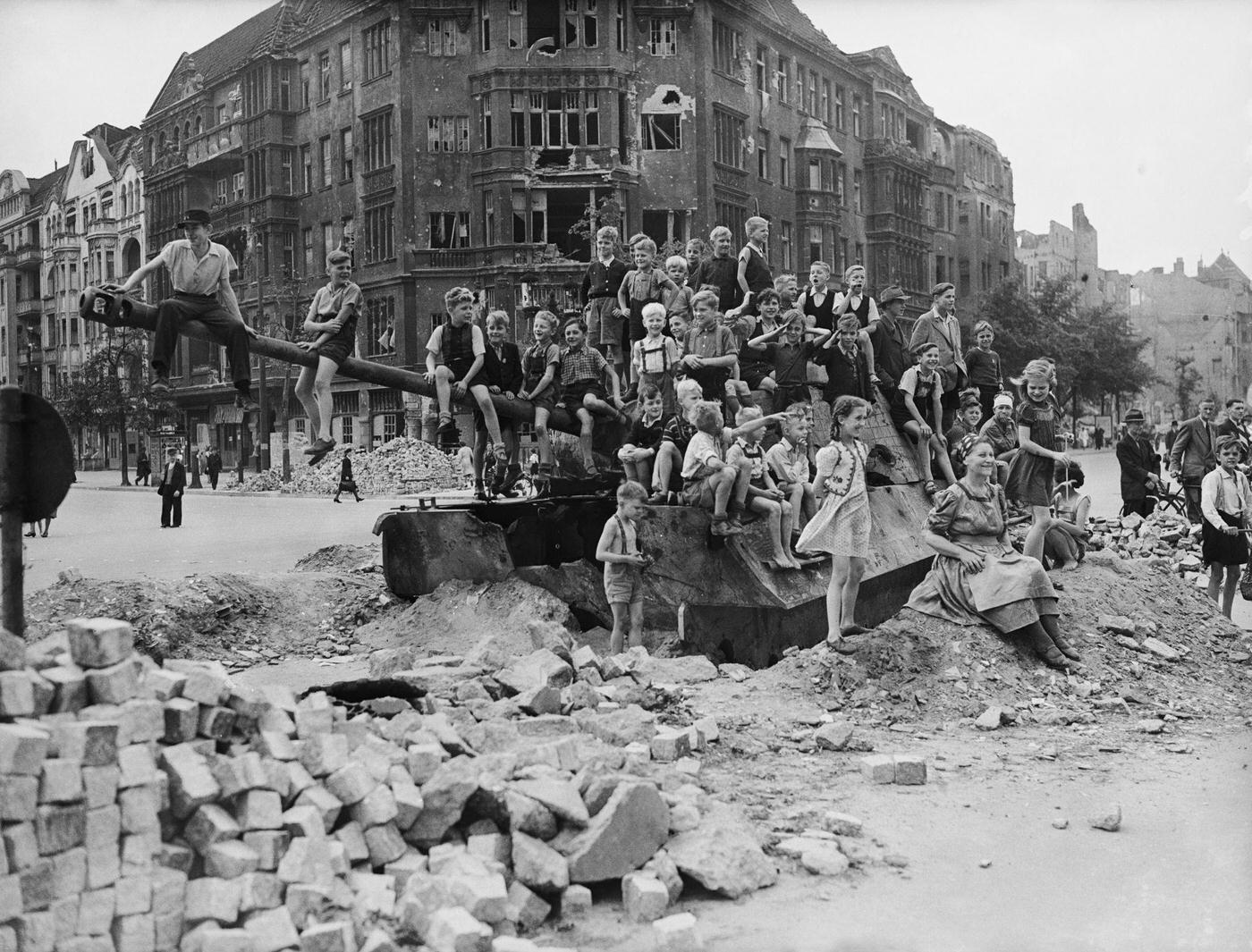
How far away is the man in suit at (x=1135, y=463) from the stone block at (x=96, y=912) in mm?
15065

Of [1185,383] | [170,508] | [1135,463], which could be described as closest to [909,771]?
[1135,463]

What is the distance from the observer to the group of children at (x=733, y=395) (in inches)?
438

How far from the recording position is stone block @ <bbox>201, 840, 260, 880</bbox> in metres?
5.08

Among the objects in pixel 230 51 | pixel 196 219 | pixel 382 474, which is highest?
pixel 230 51

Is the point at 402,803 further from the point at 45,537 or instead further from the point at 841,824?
the point at 45,537

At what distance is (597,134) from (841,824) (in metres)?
36.4

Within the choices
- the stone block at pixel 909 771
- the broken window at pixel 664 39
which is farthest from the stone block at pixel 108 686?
the broken window at pixel 664 39

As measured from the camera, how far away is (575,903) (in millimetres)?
5605

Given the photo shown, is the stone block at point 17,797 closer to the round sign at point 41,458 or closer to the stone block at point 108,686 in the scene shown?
the stone block at point 108,686

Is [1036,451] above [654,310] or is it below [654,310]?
below

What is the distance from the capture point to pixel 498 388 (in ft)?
41.7

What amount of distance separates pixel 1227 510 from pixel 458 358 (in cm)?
741

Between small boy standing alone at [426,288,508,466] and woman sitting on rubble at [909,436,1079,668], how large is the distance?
429 centimetres

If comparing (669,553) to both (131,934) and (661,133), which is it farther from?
(661,133)
